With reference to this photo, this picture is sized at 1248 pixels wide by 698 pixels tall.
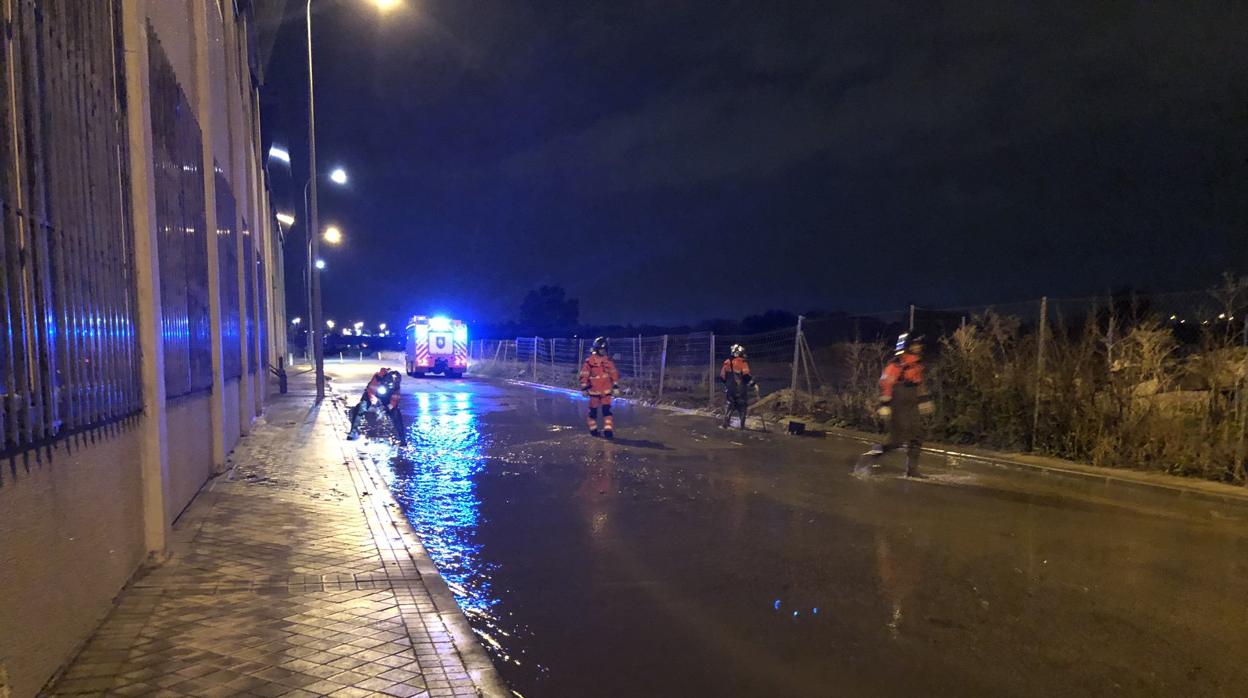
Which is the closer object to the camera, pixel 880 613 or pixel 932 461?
pixel 880 613

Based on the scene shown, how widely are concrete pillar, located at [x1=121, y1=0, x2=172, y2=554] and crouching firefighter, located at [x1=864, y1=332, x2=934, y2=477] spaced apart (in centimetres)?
761

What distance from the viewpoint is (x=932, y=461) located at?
35.0 feet

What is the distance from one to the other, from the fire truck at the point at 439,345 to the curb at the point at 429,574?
76.4 ft

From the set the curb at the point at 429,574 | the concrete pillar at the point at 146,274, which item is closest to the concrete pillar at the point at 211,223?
the curb at the point at 429,574

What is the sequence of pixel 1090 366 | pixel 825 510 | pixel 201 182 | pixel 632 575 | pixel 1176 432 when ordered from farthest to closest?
pixel 1090 366, pixel 1176 432, pixel 201 182, pixel 825 510, pixel 632 575

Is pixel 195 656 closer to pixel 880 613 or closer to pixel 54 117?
pixel 54 117

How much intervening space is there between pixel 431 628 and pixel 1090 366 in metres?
9.78

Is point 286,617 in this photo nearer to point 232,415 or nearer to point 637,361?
point 232,415

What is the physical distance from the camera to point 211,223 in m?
8.48

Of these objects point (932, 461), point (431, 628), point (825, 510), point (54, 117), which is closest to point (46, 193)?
point (54, 117)

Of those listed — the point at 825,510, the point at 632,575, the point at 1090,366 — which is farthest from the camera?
the point at 1090,366

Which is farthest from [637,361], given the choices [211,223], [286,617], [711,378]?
[286,617]

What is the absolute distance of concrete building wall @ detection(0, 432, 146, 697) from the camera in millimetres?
3104

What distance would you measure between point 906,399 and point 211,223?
8.47 meters
